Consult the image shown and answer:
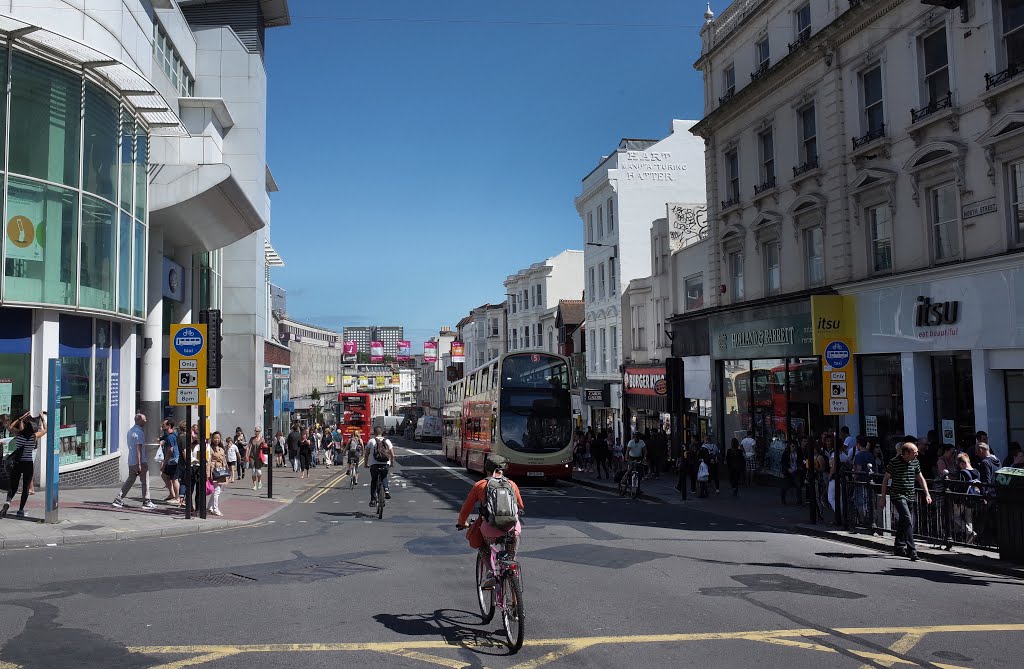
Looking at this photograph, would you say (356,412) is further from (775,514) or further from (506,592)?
(506,592)

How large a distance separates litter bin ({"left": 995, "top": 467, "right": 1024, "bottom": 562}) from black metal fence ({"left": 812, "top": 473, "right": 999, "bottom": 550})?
59 cm

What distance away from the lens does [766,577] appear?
10.5m

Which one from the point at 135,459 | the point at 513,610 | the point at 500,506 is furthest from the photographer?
the point at 135,459

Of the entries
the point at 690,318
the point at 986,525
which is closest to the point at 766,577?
the point at 986,525

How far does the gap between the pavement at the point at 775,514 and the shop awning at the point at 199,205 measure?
14837mm

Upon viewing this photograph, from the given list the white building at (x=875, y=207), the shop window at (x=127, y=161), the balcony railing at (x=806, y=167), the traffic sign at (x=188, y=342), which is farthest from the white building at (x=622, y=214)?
the traffic sign at (x=188, y=342)

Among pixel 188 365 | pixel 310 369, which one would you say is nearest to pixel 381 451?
pixel 188 365

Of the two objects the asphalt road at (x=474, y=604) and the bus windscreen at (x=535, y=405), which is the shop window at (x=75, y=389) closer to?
the asphalt road at (x=474, y=604)

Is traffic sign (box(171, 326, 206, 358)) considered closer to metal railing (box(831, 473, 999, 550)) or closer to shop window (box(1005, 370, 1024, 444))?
metal railing (box(831, 473, 999, 550))

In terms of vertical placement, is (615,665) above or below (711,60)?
below

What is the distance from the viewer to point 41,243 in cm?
1802

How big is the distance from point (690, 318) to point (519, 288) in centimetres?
3840

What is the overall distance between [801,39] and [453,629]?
70.6ft

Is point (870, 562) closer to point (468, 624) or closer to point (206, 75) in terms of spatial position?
point (468, 624)
